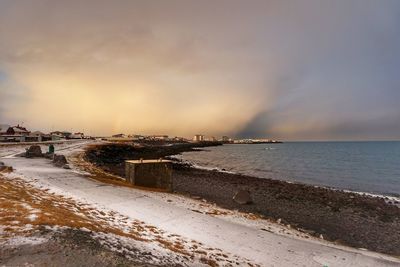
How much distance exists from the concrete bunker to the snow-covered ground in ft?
8.87

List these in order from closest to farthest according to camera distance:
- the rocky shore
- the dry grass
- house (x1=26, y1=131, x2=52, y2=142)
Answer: the dry grass < the rocky shore < house (x1=26, y1=131, x2=52, y2=142)

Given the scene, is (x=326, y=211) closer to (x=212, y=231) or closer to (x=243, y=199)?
(x=243, y=199)

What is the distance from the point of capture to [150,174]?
20.6 meters

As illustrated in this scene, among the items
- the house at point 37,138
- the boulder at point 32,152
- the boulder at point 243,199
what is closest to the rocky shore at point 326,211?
the boulder at point 243,199

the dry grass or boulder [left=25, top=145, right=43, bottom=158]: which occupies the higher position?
boulder [left=25, top=145, right=43, bottom=158]

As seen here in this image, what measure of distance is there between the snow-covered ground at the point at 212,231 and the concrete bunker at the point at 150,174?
2.70m

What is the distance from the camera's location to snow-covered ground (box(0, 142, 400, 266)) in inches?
412

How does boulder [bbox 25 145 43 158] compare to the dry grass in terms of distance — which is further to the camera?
boulder [bbox 25 145 43 158]

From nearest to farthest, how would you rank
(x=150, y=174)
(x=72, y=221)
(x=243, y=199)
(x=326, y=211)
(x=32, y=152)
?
(x=72, y=221), (x=150, y=174), (x=243, y=199), (x=326, y=211), (x=32, y=152)

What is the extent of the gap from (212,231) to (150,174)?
9396 mm

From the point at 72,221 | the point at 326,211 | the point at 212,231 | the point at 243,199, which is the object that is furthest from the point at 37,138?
the point at 212,231

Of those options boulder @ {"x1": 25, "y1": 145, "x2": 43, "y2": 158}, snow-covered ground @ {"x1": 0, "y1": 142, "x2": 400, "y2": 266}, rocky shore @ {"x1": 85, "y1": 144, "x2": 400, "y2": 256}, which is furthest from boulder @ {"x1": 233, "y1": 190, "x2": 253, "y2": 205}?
boulder @ {"x1": 25, "y1": 145, "x2": 43, "y2": 158}

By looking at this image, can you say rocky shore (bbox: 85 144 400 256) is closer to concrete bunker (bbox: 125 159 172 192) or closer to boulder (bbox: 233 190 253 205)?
boulder (bbox: 233 190 253 205)

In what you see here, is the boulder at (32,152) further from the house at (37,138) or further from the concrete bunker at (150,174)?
the house at (37,138)
